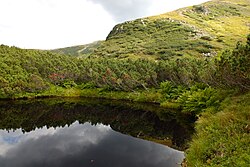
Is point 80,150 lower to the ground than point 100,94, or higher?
higher

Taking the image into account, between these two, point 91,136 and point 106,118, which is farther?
point 106,118

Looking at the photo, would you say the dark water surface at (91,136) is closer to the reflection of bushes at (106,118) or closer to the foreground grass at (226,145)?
the reflection of bushes at (106,118)

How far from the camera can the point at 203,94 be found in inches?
2692

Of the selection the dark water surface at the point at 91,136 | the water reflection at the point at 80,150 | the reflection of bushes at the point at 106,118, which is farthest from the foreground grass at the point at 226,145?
the reflection of bushes at the point at 106,118

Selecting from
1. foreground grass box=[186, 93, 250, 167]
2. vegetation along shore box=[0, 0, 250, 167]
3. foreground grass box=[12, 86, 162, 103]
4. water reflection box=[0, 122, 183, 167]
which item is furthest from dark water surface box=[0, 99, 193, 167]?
foreground grass box=[12, 86, 162, 103]

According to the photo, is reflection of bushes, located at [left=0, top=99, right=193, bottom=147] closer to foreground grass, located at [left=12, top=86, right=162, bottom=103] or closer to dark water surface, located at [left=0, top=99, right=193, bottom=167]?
dark water surface, located at [left=0, top=99, right=193, bottom=167]

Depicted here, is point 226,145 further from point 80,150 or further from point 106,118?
point 106,118

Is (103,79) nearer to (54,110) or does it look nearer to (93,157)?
(54,110)

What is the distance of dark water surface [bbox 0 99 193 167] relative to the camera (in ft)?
125

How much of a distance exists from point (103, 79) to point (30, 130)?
58213mm

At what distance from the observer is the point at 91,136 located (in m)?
54.7

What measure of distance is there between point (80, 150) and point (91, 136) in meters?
11.4

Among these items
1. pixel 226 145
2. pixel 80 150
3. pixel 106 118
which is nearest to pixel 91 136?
pixel 80 150

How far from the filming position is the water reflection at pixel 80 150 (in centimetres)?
3681
